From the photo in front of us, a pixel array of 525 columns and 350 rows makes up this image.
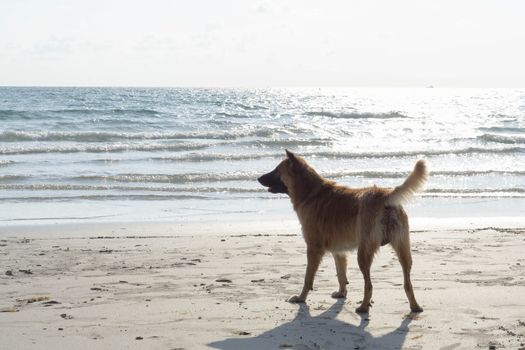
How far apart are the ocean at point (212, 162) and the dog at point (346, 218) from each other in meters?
2.24

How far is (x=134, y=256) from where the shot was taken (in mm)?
8602

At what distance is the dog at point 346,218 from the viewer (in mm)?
5766

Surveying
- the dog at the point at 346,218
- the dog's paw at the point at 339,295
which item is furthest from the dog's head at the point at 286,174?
the dog's paw at the point at 339,295

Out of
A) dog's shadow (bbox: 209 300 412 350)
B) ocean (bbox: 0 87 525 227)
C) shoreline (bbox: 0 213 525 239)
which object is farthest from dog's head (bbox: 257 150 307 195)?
shoreline (bbox: 0 213 525 239)

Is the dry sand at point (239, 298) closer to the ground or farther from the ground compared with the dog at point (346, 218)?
closer to the ground

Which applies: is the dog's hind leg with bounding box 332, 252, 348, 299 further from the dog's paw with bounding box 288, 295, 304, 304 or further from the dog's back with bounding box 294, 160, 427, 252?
the dog's paw with bounding box 288, 295, 304, 304

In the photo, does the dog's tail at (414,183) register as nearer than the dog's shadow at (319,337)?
No

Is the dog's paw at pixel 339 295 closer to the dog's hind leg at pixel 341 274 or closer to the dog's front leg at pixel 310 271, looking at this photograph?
the dog's hind leg at pixel 341 274

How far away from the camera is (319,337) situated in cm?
530

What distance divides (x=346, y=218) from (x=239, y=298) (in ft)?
3.99

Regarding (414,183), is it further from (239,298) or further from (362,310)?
(239,298)

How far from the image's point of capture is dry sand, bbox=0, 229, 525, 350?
5.23 meters

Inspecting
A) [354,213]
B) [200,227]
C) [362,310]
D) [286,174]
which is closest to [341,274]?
[362,310]

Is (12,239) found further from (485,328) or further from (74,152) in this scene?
(74,152)
